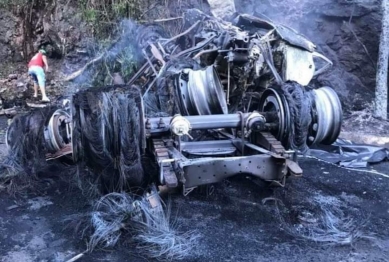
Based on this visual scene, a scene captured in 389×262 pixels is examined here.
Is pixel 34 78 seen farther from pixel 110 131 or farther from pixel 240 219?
pixel 240 219

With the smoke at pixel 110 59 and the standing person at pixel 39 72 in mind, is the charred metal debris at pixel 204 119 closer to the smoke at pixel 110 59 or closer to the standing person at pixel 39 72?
Result: the smoke at pixel 110 59

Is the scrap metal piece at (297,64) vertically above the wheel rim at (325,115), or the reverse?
the scrap metal piece at (297,64)

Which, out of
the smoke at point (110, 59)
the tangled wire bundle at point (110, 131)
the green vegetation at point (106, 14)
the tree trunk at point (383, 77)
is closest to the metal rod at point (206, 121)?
the tangled wire bundle at point (110, 131)

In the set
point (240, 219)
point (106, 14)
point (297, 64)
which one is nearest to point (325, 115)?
point (240, 219)

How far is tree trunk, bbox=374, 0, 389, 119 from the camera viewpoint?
8.72 metres

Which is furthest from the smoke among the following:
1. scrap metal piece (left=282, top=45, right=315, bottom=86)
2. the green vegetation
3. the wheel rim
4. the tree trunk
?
the tree trunk

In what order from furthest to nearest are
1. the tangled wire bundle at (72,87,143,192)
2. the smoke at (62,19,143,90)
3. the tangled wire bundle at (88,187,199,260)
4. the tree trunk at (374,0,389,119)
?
1. the tree trunk at (374,0,389,119)
2. the smoke at (62,19,143,90)
3. the tangled wire bundle at (72,87,143,192)
4. the tangled wire bundle at (88,187,199,260)

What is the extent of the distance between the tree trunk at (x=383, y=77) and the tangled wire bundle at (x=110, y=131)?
6411 mm

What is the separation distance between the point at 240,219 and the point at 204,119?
3.53ft

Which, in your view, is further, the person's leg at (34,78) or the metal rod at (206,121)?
the person's leg at (34,78)

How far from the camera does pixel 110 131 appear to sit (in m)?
3.74

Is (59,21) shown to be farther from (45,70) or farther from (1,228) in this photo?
(1,228)

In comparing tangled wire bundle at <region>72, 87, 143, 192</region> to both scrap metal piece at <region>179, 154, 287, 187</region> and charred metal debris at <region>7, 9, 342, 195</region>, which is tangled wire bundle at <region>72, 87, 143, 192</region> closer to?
charred metal debris at <region>7, 9, 342, 195</region>

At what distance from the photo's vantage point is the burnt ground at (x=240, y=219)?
10.9 ft
